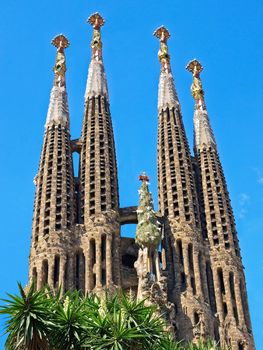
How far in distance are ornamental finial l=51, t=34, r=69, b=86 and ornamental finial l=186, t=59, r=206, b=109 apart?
8.49m

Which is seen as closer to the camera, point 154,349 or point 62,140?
point 154,349

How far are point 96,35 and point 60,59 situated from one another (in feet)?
11.3

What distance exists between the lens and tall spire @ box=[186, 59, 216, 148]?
54062 millimetres

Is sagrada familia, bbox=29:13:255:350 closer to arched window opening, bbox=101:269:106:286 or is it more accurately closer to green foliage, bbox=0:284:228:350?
arched window opening, bbox=101:269:106:286

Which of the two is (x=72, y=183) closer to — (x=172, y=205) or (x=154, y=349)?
(x=172, y=205)

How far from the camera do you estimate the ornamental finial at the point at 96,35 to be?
56719 mm

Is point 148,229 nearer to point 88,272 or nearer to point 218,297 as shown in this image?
point 88,272

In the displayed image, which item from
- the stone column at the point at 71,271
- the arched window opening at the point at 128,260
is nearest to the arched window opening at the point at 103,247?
the stone column at the point at 71,271

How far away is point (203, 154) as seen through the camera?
175 feet

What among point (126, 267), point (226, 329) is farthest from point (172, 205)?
point (226, 329)

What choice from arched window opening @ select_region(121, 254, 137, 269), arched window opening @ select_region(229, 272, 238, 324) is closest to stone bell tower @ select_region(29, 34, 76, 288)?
arched window opening @ select_region(121, 254, 137, 269)

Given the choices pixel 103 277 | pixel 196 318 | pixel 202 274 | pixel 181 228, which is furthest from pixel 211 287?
pixel 103 277

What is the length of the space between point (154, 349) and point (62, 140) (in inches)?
1009

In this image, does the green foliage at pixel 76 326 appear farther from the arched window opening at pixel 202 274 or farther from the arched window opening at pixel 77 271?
the arched window opening at pixel 202 274
